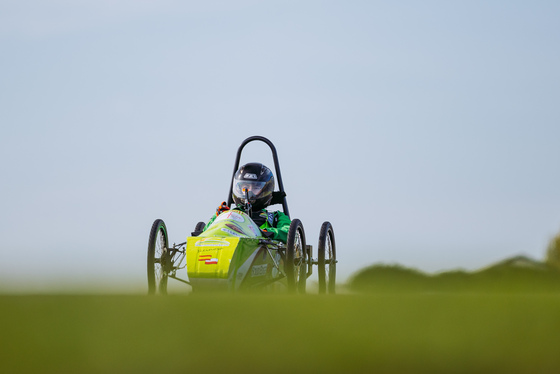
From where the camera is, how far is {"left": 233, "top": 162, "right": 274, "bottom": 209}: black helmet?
529 inches

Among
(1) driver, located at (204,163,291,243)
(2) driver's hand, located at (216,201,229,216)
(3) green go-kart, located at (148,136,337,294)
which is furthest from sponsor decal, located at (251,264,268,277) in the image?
(2) driver's hand, located at (216,201,229,216)

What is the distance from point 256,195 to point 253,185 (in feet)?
0.63

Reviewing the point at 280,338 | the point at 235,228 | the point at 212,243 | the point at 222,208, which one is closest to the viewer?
the point at 280,338

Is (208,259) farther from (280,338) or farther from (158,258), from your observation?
(280,338)

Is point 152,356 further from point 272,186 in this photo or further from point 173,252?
point 272,186

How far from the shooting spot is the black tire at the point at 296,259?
1112cm

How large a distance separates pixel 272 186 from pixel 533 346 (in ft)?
39.0

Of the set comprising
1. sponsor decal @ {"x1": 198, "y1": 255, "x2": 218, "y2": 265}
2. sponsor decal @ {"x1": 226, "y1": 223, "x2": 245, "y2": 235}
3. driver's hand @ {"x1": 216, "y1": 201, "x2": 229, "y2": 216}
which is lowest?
sponsor decal @ {"x1": 198, "y1": 255, "x2": 218, "y2": 265}

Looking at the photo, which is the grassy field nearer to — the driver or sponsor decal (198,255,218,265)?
sponsor decal (198,255,218,265)

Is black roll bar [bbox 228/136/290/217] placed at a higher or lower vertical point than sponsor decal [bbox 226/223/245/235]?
higher

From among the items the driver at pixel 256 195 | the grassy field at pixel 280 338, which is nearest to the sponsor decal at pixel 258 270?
the driver at pixel 256 195

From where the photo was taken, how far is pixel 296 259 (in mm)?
11758

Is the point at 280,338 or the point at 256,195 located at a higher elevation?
the point at 256,195

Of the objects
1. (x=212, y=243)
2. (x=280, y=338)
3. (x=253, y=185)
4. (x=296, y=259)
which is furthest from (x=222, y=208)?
(x=280, y=338)
